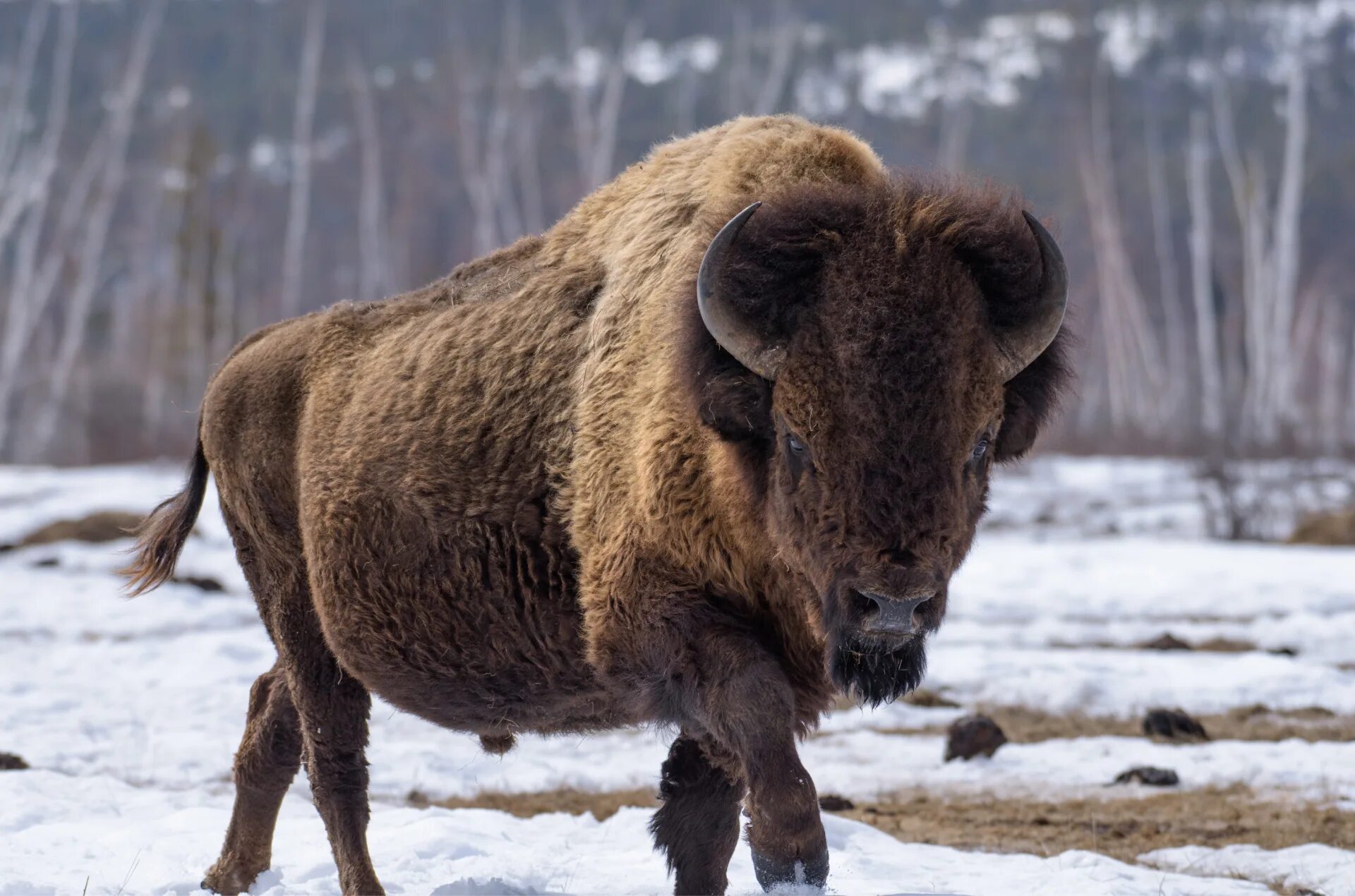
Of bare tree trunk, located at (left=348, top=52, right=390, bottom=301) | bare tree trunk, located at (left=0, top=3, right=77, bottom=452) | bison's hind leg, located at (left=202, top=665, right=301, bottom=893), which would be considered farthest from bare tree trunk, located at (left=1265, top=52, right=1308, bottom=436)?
bison's hind leg, located at (left=202, top=665, right=301, bottom=893)

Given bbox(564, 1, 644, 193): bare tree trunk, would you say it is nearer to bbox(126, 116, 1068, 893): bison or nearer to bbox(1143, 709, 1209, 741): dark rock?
bbox(1143, 709, 1209, 741): dark rock

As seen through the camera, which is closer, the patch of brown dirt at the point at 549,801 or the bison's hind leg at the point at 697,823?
the bison's hind leg at the point at 697,823

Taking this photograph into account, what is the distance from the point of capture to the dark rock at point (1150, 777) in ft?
22.3

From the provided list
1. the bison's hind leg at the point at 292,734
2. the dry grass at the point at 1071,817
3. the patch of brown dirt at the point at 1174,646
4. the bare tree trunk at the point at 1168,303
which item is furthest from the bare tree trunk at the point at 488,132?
the bison's hind leg at the point at 292,734

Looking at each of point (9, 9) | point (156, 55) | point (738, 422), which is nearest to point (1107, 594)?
point (738, 422)

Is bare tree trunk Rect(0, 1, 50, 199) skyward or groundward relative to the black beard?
skyward

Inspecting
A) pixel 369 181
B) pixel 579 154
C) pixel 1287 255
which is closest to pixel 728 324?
pixel 1287 255

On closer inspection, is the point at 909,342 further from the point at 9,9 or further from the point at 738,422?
the point at 9,9

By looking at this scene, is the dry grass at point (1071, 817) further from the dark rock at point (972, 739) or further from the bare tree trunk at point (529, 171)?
the bare tree trunk at point (529, 171)

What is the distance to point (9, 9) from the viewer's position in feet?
128

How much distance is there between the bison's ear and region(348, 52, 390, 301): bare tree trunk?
3027cm

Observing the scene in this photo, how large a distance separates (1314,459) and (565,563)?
1865cm

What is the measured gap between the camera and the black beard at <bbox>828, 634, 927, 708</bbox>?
11.4ft

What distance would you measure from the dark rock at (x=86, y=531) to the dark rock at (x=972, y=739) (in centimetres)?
1155
